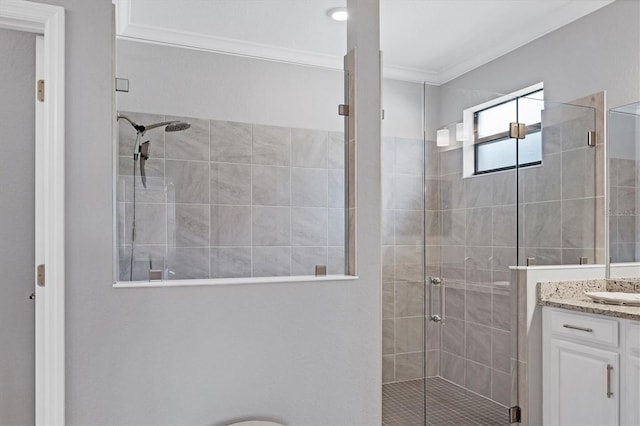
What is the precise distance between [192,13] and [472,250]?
237 centimetres

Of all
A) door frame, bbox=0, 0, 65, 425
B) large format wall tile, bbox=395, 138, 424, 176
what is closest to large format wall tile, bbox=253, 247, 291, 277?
door frame, bbox=0, 0, 65, 425

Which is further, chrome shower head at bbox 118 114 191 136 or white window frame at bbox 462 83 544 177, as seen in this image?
white window frame at bbox 462 83 544 177

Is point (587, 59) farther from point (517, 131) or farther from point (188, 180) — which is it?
point (188, 180)

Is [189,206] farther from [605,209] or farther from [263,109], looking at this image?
[605,209]

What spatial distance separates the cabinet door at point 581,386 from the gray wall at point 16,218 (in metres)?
2.61

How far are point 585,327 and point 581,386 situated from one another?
0.31 metres

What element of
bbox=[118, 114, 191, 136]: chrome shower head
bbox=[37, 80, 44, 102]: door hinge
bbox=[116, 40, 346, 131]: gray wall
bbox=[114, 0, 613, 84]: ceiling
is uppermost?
bbox=[114, 0, 613, 84]: ceiling

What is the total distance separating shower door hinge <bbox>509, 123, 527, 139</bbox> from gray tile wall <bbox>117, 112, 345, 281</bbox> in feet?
3.66

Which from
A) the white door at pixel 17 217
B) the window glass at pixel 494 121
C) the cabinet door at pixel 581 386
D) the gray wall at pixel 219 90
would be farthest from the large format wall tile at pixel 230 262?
the cabinet door at pixel 581 386

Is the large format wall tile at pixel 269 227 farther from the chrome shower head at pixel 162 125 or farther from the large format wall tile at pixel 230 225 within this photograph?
the chrome shower head at pixel 162 125

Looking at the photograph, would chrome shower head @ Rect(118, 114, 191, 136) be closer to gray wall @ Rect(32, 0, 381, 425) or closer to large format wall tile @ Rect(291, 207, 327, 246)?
gray wall @ Rect(32, 0, 381, 425)

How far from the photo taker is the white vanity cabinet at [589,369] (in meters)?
2.30

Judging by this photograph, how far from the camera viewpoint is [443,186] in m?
2.84

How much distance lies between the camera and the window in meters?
2.82
